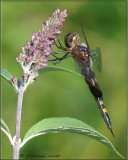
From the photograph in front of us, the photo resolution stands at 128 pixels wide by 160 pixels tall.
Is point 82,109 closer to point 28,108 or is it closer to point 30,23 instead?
point 28,108

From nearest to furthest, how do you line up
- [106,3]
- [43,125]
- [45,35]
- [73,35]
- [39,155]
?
1. [43,125]
2. [45,35]
3. [73,35]
4. [39,155]
5. [106,3]

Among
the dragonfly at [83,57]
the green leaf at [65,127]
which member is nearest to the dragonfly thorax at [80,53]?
the dragonfly at [83,57]

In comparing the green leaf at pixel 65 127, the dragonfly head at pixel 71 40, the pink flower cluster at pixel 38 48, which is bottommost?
the green leaf at pixel 65 127

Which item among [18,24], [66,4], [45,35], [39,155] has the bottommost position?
[39,155]

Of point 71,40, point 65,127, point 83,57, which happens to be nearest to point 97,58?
point 83,57

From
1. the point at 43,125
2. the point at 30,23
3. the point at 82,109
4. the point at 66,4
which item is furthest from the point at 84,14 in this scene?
the point at 43,125

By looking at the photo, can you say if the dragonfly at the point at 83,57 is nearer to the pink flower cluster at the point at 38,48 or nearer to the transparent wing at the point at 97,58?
the transparent wing at the point at 97,58
